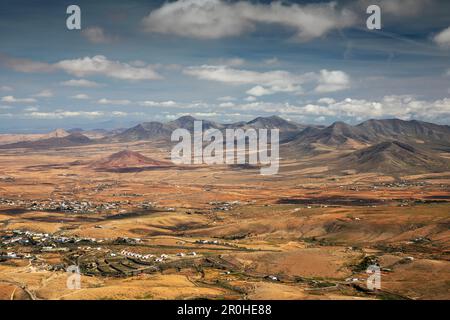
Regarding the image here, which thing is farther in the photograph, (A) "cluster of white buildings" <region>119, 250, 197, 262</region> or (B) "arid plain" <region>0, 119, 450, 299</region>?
(A) "cluster of white buildings" <region>119, 250, 197, 262</region>

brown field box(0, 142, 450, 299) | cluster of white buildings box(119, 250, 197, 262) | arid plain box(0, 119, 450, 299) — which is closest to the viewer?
brown field box(0, 142, 450, 299)

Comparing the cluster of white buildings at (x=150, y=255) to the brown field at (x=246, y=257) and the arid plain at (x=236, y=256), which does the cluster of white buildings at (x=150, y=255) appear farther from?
the brown field at (x=246, y=257)

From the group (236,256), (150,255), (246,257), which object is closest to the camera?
(246,257)

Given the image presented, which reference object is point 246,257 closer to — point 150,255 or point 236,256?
point 236,256

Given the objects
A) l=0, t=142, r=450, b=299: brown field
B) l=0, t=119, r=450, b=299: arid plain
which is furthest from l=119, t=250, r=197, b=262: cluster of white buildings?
l=0, t=142, r=450, b=299: brown field

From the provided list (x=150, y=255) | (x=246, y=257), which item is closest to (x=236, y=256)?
(x=246, y=257)

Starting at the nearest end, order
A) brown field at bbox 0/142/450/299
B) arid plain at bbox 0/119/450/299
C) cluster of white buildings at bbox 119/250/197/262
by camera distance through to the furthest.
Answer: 1. brown field at bbox 0/142/450/299
2. arid plain at bbox 0/119/450/299
3. cluster of white buildings at bbox 119/250/197/262

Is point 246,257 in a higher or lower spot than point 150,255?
higher

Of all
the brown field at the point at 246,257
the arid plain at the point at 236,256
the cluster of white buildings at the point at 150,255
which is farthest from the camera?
the cluster of white buildings at the point at 150,255

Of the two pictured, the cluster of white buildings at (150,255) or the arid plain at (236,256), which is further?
the cluster of white buildings at (150,255)

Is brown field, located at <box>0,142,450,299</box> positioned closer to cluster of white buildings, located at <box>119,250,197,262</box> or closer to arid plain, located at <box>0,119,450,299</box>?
arid plain, located at <box>0,119,450,299</box>

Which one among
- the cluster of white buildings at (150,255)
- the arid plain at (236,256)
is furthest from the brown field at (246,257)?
the cluster of white buildings at (150,255)

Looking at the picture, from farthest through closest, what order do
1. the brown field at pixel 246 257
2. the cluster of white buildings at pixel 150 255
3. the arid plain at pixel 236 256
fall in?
the cluster of white buildings at pixel 150 255 < the arid plain at pixel 236 256 < the brown field at pixel 246 257
